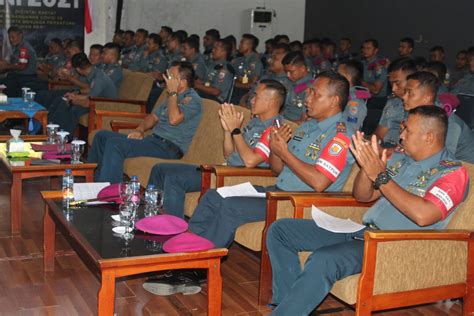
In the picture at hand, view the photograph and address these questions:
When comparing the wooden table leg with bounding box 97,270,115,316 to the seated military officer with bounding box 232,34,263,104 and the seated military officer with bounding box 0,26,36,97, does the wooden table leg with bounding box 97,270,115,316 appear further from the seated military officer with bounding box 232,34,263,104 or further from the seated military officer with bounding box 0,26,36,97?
the seated military officer with bounding box 0,26,36,97

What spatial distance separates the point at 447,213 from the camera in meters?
2.74

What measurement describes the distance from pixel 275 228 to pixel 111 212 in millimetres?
801

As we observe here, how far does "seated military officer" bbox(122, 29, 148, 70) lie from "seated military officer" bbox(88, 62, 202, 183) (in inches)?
203

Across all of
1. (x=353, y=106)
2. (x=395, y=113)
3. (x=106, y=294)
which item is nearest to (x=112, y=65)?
(x=353, y=106)

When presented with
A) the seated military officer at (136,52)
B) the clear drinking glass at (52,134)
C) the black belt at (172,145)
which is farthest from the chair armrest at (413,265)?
the seated military officer at (136,52)

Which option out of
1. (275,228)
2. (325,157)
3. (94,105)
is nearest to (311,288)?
(275,228)

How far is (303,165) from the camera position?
3.33 meters

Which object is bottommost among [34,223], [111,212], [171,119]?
[34,223]

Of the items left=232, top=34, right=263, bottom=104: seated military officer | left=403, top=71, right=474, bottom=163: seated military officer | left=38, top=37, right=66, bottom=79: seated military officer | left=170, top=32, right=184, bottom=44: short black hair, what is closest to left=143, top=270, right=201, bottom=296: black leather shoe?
left=403, top=71, right=474, bottom=163: seated military officer

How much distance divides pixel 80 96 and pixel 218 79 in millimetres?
1802

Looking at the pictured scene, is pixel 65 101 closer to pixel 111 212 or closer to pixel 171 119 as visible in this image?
pixel 171 119

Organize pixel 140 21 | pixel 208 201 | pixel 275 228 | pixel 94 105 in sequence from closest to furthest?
pixel 275 228, pixel 208 201, pixel 94 105, pixel 140 21

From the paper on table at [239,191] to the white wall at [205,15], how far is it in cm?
865

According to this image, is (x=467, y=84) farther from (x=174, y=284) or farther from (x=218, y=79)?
(x=174, y=284)
